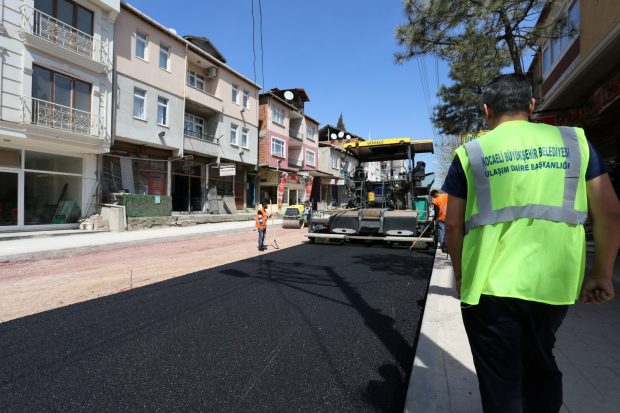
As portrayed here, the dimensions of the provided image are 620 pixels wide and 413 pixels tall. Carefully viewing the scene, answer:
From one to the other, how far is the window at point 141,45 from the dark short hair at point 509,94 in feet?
65.3

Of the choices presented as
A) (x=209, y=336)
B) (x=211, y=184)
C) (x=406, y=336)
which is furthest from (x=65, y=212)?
(x=406, y=336)

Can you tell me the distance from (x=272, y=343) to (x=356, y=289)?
2485 mm

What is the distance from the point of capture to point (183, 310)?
480 cm

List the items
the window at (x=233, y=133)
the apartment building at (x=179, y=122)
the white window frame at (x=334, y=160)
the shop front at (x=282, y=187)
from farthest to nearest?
1. the white window frame at (x=334, y=160)
2. the shop front at (x=282, y=187)
3. the window at (x=233, y=133)
4. the apartment building at (x=179, y=122)

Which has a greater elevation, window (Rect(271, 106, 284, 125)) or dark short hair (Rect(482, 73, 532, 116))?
window (Rect(271, 106, 284, 125))

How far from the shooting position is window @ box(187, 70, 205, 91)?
22562 mm

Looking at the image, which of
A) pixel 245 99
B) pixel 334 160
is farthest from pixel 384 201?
pixel 334 160

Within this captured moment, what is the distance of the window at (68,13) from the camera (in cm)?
1391

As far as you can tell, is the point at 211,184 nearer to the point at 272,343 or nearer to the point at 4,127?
the point at 4,127

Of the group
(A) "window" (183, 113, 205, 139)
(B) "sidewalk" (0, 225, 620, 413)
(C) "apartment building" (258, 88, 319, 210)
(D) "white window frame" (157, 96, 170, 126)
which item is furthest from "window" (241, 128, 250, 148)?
(B) "sidewalk" (0, 225, 620, 413)

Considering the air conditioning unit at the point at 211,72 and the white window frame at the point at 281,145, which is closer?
the air conditioning unit at the point at 211,72

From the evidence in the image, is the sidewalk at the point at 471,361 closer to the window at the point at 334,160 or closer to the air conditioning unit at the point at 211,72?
the air conditioning unit at the point at 211,72

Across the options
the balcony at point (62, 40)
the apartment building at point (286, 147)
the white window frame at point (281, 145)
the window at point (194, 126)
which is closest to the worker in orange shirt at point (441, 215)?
the balcony at point (62, 40)

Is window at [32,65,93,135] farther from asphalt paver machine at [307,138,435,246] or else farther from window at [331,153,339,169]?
window at [331,153,339,169]
